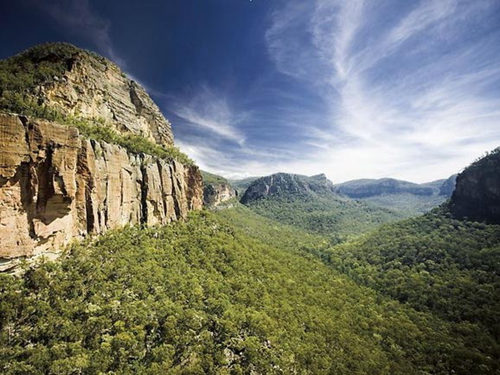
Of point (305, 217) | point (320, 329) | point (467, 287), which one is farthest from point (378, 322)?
point (305, 217)

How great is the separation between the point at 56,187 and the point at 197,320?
80.5ft

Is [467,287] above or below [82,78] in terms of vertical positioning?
below

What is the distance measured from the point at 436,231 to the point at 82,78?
419 feet

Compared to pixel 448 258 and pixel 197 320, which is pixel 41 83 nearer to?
pixel 197 320

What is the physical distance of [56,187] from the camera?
29891 mm

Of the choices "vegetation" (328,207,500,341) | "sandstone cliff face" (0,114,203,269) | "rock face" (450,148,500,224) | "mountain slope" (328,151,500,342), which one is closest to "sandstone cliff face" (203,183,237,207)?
"vegetation" (328,207,500,341)

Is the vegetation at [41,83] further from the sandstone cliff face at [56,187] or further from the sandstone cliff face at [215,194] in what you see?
the sandstone cliff face at [215,194]

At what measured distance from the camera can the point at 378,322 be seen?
5066cm

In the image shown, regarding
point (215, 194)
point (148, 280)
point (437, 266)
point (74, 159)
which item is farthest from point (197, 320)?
point (215, 194)

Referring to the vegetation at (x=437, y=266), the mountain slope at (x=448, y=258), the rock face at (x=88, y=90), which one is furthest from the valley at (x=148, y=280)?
the mountain slope at (x=448, y=258)

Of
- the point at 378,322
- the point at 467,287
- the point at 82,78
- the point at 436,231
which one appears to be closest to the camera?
the point at 82,78

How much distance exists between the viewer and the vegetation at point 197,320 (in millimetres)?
23719

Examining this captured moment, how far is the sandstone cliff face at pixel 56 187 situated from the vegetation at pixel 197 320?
311cm

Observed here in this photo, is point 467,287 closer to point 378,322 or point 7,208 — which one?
point 378,322
